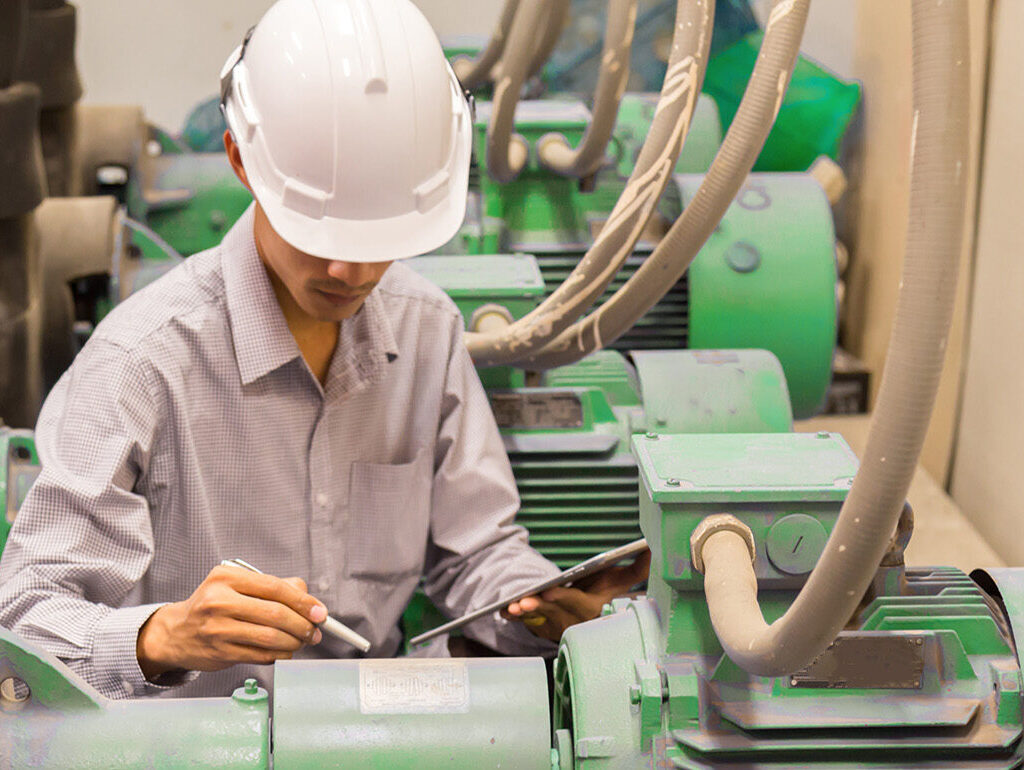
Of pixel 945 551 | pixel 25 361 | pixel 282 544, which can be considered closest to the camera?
pixel 282 544

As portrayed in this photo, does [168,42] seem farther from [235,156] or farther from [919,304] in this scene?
[919,304]

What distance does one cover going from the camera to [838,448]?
1.08 m

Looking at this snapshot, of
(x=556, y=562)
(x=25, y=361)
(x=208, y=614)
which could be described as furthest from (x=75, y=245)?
(x=208, y=614)

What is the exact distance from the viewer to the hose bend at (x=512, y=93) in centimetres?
206

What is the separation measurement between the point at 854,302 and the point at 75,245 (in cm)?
219

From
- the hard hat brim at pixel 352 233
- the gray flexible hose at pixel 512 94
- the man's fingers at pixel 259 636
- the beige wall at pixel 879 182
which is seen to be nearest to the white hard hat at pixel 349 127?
the hard hat brim at pixel 352 233

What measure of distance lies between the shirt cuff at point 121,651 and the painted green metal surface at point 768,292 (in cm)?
136

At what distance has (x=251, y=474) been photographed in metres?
1.42

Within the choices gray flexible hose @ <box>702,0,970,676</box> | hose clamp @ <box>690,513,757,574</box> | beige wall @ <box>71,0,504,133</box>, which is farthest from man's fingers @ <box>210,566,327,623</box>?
beige wall @ <box>71,0,504,133</box>

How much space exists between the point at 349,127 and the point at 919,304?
666 mm

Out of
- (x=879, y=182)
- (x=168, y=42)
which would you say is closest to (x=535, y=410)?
(x=879, y=182)

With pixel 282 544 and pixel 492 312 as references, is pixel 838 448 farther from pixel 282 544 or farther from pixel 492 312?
pixel 492 312

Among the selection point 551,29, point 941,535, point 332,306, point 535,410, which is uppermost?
point 551,29

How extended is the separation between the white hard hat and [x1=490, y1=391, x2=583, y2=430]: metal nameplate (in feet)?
2.17
